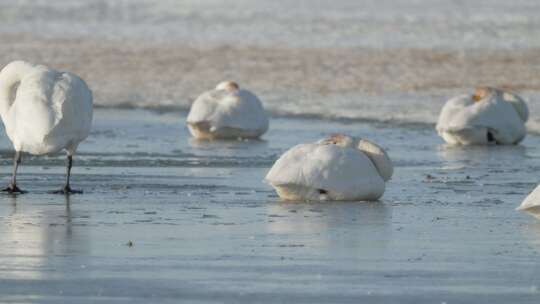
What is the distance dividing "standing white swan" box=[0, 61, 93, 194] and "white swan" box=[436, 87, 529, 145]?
6.67m

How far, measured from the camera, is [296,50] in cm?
3638

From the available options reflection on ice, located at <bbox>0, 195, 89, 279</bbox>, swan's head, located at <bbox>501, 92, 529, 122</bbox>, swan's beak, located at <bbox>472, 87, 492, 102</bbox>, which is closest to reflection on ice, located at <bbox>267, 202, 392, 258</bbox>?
reflection on ice, located at <bbox>0, 195, 89, 279</bbox>

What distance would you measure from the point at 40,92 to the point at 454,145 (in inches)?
285

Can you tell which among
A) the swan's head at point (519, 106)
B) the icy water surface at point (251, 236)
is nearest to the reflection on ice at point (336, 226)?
the icy water surface at point (251, 236)

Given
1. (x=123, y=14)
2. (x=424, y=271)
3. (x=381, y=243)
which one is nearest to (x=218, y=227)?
(x=381, y=243)

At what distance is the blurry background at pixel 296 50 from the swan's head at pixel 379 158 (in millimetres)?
8726

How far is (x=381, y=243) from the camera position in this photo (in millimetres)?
9523

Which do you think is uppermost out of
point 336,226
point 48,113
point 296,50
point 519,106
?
point 48,113

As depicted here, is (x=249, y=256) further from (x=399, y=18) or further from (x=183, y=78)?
(x=399, y=18)

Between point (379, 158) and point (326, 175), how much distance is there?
1077mm

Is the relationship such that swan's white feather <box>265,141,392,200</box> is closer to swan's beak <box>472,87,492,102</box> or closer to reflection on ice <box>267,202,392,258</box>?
reflection on ice <box>267,202,392,258</box>

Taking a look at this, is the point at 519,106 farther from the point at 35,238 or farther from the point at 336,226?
the point at 35,238

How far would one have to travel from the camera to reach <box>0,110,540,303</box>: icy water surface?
768 centimetres

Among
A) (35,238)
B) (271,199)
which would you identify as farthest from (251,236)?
(271,199)
